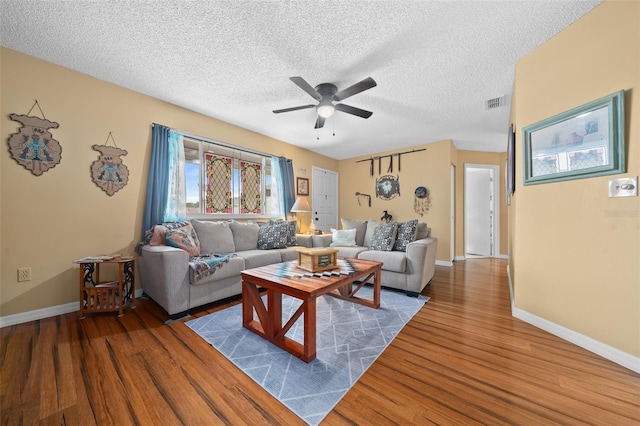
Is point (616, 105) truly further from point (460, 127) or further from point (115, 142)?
point (115, 142)

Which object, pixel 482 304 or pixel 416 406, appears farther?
pixel 482 304

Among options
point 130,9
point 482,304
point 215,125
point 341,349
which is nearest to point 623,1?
point 482,304

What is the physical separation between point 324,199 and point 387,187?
1.52 metres

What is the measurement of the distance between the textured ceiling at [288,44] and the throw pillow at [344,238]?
1932 millimetres

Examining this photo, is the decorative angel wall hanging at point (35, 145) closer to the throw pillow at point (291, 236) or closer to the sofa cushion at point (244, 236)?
the sofa cushion at point (244, 236)

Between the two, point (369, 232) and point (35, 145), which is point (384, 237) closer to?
point (369, 232)

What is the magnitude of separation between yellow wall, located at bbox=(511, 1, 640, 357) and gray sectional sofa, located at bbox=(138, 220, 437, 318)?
1058 mm

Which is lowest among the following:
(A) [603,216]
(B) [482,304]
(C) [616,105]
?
(B) [482,304]

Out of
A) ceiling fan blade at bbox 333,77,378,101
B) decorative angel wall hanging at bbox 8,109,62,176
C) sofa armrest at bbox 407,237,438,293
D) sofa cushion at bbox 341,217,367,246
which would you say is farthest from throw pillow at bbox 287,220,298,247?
decorative angel wall hanging at bbox 8,109,62,176

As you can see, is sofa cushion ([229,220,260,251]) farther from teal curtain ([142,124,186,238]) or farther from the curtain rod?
the curtain rod

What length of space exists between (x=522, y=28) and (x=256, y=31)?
210 cm

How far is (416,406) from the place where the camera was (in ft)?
3.96

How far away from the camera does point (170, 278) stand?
2.12m

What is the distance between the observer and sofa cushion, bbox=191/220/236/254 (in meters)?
2.99
